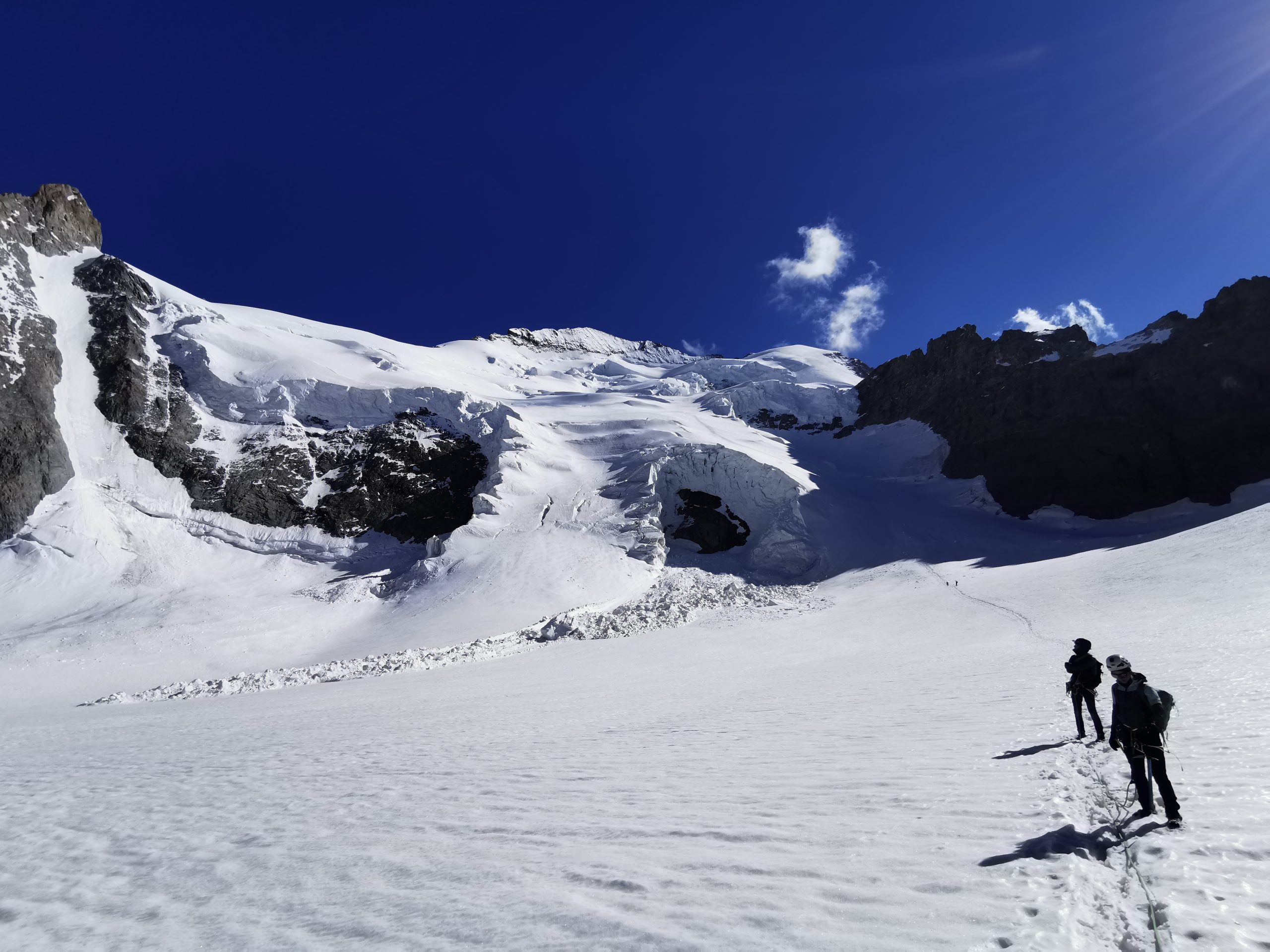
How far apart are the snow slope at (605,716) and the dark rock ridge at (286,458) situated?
132 centimetres

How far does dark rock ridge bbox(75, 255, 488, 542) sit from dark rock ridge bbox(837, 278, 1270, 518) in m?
41.8

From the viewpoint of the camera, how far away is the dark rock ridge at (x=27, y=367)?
3222 centimetres

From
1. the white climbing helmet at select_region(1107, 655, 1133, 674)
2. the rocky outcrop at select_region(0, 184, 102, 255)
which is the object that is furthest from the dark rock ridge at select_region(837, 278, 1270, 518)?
the rocky outcrop at select_region(0, 184, 102, 255)

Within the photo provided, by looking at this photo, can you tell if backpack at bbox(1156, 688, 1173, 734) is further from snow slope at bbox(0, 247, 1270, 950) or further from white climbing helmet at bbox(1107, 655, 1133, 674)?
snow slope at bbox(0, 247, 1270, 950)

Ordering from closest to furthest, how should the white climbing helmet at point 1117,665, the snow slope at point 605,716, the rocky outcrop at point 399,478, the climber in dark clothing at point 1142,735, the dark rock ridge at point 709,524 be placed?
the snow slope at point 605,716, the climber in dark clothing at point 1142,735, the white climbing helmet at point 1117,665, the rocky outcrop at point 399,478, the dark rock ridge at point 709,524

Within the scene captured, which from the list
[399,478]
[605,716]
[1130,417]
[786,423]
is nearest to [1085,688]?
[605,716]

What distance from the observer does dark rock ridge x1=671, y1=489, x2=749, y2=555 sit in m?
41.1

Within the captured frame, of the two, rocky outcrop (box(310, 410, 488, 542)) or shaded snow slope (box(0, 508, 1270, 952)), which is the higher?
rocky outcrop (box(310, 410, 488, 542))

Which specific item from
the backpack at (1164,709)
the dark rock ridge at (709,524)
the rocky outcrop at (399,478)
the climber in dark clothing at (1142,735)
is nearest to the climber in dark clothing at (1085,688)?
the climber in dark clothing at (1142,735)

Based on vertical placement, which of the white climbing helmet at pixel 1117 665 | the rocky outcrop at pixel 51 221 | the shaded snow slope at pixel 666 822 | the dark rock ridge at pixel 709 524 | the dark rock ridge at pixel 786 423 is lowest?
the shaded snow slope at pixel 666 822

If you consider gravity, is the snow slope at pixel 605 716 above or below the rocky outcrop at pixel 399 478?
below

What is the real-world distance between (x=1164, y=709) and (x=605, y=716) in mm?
9014

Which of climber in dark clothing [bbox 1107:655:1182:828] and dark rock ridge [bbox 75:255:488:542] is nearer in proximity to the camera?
climber in dark clothing [bbox 1107:655:1182:828]

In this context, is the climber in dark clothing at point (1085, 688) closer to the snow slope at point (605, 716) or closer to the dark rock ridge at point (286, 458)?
the snow slope at point (605, 716)
